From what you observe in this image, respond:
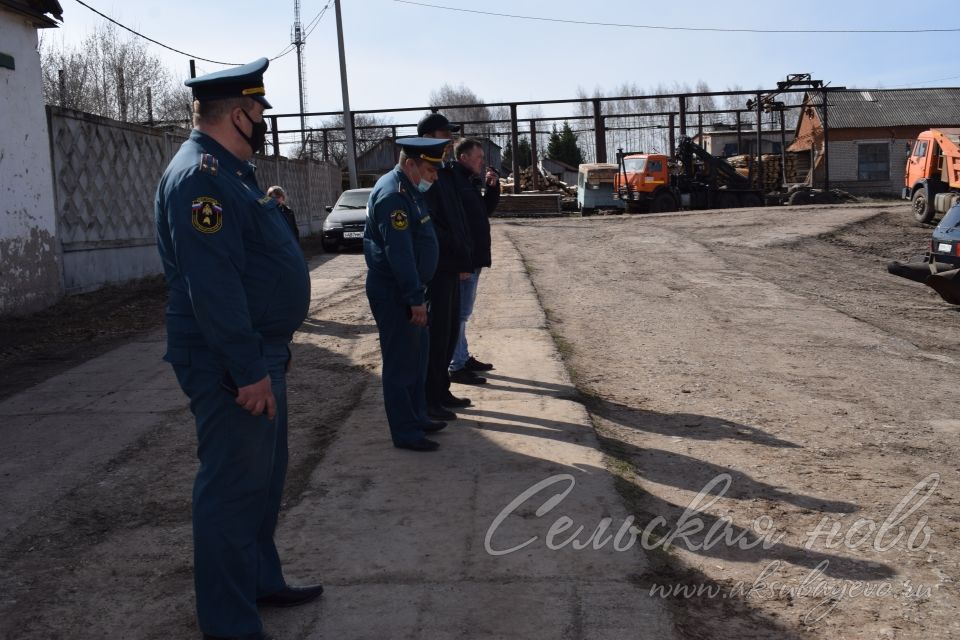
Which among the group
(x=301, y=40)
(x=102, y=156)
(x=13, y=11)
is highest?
(x=301, y=40)

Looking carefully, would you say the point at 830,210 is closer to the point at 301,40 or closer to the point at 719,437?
the point at 719,437

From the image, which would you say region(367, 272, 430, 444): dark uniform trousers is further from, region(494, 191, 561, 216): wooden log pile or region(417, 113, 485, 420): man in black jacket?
region(494, 191, 561, 216): wooden log pile

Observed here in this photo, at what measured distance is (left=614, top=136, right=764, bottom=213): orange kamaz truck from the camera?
34.6 metres

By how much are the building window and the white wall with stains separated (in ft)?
136

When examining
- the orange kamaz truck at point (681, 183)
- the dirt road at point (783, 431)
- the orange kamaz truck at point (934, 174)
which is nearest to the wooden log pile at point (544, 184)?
the orange kamaz truck at point (681, 183)

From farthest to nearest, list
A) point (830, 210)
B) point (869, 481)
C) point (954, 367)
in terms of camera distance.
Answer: point (830, 210) → point (954, 367) → point (869, 481)

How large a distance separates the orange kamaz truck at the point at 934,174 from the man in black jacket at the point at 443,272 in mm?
20113

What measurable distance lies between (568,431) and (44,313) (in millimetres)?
9082

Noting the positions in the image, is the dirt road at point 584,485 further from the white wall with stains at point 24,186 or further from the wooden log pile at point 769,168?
the wooden log pile at point 769,168

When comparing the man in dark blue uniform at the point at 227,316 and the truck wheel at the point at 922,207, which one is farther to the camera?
the truck wheel at the point at 922,207

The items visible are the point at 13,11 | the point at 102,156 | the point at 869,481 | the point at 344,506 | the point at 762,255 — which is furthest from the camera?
the point at 762,255

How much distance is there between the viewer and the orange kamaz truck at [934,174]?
75.9 ft

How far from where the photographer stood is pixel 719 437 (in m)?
5.96

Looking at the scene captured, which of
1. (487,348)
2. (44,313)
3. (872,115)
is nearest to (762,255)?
(487,348)
